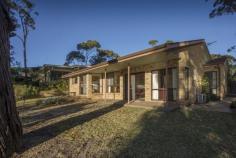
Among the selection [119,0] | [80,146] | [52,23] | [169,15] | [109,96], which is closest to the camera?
[80,146]

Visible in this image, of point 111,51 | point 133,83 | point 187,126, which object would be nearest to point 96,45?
point 111,51

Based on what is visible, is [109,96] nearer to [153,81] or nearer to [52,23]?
[153,81]

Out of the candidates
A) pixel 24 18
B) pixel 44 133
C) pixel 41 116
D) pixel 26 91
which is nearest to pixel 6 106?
pixel 44 133

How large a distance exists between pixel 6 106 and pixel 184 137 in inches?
179

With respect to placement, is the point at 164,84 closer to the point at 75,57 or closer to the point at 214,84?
the point at 214,84

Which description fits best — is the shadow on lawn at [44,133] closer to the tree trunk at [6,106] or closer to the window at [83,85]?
the tree trunk at [6,106]

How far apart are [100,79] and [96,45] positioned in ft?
75.1

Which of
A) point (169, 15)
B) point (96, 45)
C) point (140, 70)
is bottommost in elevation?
point (140, 70)

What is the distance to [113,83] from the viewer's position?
16625 millimetres

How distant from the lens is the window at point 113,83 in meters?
16.2

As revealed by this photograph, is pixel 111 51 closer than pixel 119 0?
No

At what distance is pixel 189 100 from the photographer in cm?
1104

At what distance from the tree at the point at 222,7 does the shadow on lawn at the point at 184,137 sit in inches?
272

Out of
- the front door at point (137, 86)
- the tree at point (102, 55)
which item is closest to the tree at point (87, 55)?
the tree at point (102, 55)
